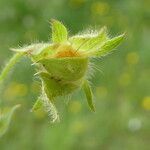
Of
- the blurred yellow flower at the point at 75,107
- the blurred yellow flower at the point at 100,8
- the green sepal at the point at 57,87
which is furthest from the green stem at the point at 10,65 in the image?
the blurred yellow flower at the point at 100,8

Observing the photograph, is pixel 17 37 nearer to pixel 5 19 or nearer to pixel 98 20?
pixel 5 19

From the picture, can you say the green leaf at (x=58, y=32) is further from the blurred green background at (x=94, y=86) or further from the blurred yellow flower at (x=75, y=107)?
the blurred yellow flower at (x=75, y=107)

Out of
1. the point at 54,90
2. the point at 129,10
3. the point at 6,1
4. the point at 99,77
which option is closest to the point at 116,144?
the point at 99,77

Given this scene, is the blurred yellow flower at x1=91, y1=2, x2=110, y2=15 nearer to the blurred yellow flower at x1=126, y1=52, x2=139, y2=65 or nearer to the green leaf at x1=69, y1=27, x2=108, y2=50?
the blurred yellow flower at x1=126, y1=52, x2=139, y2=65

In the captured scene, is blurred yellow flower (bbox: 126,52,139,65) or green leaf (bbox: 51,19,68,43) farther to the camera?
blurred yellow flower (bbox: 126,52,139,65)

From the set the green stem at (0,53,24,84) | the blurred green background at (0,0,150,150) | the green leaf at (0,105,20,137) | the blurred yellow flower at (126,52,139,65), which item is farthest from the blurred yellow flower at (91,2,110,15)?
the green stem at (0,53,24,84)
